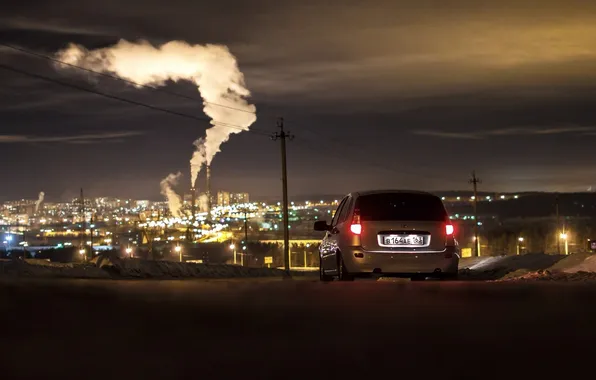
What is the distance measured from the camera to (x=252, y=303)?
12.2 m

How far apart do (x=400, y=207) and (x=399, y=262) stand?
1160 mm

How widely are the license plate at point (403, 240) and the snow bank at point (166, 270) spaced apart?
13.6 meters

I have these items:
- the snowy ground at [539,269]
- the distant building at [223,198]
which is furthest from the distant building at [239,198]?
the snowy ground at [539,269]

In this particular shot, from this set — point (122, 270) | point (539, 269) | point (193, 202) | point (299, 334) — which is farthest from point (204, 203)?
point (299, 334)

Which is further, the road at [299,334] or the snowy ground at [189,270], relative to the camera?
the snowy ground at [189,270]

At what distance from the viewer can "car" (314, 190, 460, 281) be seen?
57.0 feet

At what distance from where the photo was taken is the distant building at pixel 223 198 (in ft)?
496

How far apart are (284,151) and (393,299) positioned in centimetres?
4303

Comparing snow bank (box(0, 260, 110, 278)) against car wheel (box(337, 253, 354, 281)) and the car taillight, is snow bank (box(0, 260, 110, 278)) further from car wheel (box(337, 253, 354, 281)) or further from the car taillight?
the car taillight

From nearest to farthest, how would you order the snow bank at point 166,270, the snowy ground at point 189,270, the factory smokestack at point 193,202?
the snowy ground at point 189,270 < the snow bank at point 166,270 < the factory smokestack at point 193,202

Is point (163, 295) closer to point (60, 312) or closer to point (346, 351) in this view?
point (60, 312)

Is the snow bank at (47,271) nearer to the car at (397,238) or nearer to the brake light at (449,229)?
the car at (397,238)

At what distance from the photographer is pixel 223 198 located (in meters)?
157

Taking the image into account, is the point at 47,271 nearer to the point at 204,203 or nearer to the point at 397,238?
the point at 397,238
